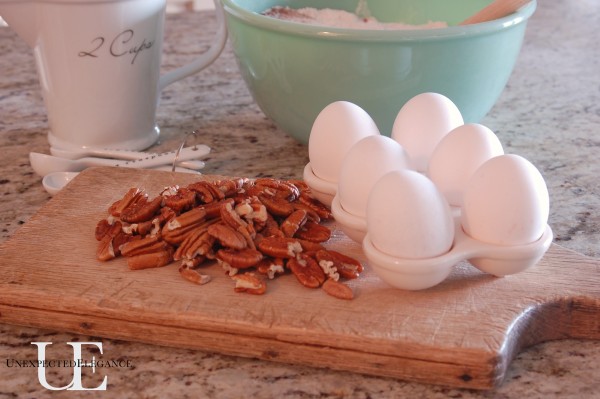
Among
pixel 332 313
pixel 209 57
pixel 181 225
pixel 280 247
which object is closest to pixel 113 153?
pixel 209 57

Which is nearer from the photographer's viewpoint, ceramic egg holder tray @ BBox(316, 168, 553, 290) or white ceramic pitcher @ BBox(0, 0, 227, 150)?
ceramic egg holder tray @ BBox(316, 168, 553, 290)

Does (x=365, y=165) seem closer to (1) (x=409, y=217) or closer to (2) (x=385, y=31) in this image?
(1) (x=409, y=217)

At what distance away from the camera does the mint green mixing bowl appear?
3.80 feet

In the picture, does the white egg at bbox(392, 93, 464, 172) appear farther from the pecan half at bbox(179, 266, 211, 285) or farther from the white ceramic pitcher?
the white ceramic pitcher

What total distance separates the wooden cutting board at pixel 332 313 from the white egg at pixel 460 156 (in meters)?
0.09

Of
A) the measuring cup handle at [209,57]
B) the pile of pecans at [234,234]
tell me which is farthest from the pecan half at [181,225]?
the measuring cup handle at [209,57]

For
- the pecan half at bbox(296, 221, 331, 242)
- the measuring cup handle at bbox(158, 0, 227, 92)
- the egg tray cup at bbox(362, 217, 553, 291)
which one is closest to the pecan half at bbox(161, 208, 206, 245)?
the pecan half at bbox(296, 221, 331, 242)

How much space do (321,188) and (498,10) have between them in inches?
16.0

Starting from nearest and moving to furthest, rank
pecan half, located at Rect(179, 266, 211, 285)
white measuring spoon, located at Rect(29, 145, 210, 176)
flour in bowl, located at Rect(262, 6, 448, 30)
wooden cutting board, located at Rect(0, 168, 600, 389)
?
1. wooden cutting board, located at Rect(0, 168, 600, 389)
2. pecan half, located at Rect(179, 266, 211, 285)
3. white measuring spoon, located at Rect(29, 145, 210, 176)
4. flour in bowl, located at Rect(262, 6, 448, 30)

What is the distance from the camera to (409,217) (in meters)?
0.82

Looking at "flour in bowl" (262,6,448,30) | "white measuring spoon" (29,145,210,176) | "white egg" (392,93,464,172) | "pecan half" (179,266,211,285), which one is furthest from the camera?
"flour in bowl" (262,6,448,30)

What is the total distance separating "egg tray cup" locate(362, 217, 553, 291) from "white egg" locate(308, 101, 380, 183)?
18 centimetres

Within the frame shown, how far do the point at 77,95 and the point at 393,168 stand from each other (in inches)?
23.2

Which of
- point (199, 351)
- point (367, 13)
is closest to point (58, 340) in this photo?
point (199, 351)
